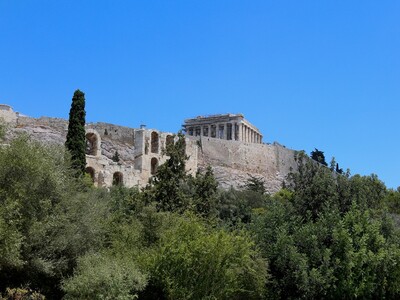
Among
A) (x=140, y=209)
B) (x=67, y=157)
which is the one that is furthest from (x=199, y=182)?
(x=67, y=157)

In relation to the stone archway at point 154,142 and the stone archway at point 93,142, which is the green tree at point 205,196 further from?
the stone archway at point 154,142

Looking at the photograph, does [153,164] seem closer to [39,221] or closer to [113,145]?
[113,145]

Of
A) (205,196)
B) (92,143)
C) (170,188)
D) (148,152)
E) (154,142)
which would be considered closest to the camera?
(170,188)

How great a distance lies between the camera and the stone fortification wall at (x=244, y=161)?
252 feet

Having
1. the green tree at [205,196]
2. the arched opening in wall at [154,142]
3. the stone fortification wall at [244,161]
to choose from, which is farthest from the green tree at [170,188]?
the stone fortification wall at [244,161]

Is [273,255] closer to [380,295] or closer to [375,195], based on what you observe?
[380,295]

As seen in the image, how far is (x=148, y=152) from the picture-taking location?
6500 centimetres

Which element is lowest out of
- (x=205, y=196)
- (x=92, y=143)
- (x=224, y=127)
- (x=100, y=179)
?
(x=205, y=196)

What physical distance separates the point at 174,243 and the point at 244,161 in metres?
58.5

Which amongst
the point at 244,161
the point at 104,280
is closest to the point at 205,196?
the point at 104,280

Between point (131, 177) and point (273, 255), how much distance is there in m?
33.6

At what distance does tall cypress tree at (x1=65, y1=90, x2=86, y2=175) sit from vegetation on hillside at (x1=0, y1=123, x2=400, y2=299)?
29.5ft

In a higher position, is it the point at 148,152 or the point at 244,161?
the point at 244,161

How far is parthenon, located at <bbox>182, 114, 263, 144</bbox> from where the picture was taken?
101213 mm
